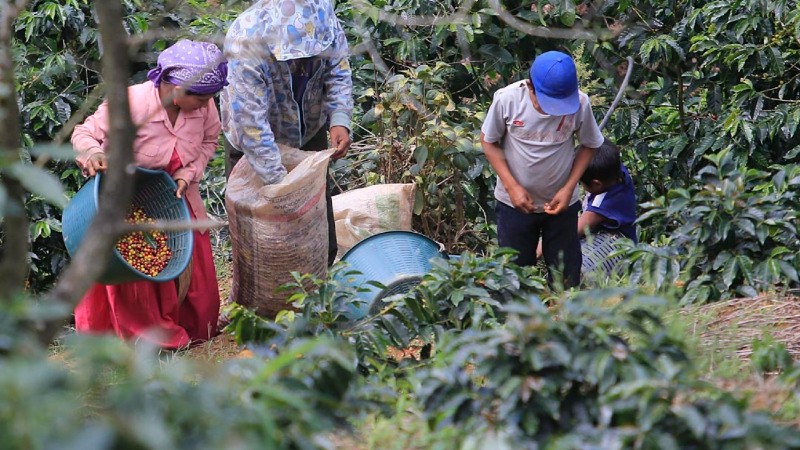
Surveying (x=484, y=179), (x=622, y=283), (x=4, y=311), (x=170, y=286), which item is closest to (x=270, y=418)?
(x=4, y=311)

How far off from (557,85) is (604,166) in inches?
31.7

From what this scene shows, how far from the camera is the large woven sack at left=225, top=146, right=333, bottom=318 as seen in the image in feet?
15.7

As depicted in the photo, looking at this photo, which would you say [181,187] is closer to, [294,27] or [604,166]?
[294,27]

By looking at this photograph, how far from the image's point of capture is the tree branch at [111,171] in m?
1.93

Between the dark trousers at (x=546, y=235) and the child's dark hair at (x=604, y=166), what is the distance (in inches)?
14.5

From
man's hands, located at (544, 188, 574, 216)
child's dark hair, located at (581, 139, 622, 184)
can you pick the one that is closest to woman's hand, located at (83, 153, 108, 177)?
man's hands, located at (544, 188, 574, 216)

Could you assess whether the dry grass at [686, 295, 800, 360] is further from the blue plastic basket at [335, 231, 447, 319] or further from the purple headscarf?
the purple headscarf

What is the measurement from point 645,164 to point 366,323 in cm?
348

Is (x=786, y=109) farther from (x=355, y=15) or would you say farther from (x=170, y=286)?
(x=170, y=286)

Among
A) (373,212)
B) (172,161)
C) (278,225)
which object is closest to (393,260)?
(278,225)

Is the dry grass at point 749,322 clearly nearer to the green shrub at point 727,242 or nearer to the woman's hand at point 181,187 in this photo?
the green shrub at point 727,242

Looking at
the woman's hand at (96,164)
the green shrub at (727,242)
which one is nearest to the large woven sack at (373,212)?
the woman's hand at (96,164)

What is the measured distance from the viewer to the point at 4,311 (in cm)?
187

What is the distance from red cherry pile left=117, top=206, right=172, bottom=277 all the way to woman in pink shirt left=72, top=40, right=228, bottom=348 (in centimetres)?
23
